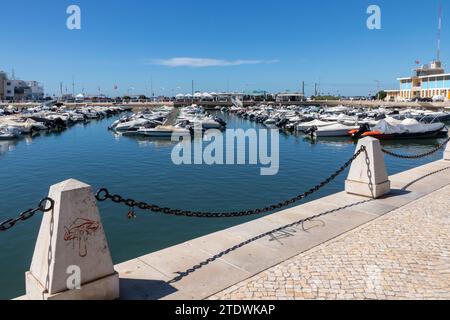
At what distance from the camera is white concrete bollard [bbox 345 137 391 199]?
34.0 ft

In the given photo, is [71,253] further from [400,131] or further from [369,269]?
[400,131]

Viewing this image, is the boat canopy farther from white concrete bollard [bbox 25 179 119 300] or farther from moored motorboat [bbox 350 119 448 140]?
white concrete bollard [bbox 25 179 119 300]

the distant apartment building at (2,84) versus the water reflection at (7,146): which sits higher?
the distant apartment building at (2,84)

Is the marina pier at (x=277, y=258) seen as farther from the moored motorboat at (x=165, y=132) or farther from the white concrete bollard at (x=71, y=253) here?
the moored motorboat at (x=165, y=132)

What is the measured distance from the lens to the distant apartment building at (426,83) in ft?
376

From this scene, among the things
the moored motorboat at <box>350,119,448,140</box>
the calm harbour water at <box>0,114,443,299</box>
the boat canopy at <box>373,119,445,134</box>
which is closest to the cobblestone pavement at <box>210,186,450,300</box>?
the calm harbour water at <box>0,114,443,299</box>

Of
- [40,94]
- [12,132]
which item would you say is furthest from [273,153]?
[40,94]

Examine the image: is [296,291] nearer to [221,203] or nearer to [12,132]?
[221,203]

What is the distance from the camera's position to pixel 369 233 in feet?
26.0

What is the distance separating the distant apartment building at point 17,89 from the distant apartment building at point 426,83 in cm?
14087

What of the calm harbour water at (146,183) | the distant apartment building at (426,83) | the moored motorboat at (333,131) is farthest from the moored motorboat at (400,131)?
the distant apartment building at (426,83)

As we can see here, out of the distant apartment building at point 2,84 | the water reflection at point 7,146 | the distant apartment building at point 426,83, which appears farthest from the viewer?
the distant apartment building at point 2,84
